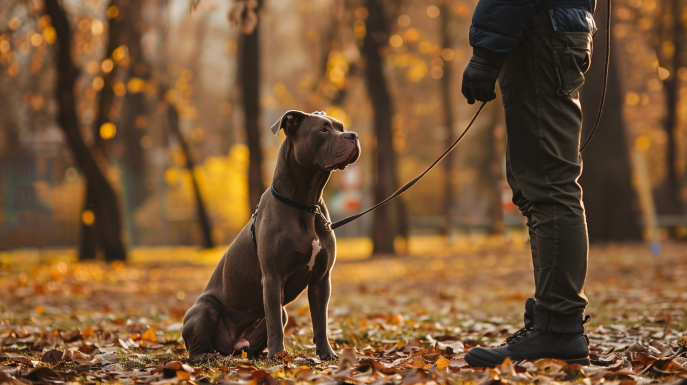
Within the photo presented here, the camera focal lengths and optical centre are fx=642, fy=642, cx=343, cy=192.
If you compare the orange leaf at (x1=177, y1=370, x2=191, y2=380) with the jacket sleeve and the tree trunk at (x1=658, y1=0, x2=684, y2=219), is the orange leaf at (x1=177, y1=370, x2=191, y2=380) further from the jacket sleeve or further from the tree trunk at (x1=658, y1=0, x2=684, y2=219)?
the tree trunk at (x1=658, y1=0, x2=684, y2=219)

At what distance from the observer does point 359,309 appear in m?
7.51

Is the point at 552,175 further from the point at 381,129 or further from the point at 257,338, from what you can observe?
the point at 381,129

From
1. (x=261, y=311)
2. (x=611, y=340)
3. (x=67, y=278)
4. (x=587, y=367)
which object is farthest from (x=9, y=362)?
(x=67, y=278)

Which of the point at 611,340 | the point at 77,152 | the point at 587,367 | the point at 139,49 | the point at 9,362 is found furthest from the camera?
the point at 139,49

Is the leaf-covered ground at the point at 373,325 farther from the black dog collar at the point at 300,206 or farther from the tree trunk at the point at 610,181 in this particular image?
the tree trunk at the point at 610,181

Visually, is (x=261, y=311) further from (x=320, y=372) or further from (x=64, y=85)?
(x=64, y=85)

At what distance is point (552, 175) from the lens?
11.0ft

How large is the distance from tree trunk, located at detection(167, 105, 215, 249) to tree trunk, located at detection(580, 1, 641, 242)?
1180cm

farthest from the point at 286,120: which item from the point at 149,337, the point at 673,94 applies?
the point at 673,94

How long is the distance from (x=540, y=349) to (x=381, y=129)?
1275 centimetres

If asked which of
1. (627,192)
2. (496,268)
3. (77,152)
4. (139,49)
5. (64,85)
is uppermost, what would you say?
(139,49)

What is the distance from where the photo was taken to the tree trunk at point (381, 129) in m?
15.5

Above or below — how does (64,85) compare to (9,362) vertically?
above

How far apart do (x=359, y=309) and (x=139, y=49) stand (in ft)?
41.4
